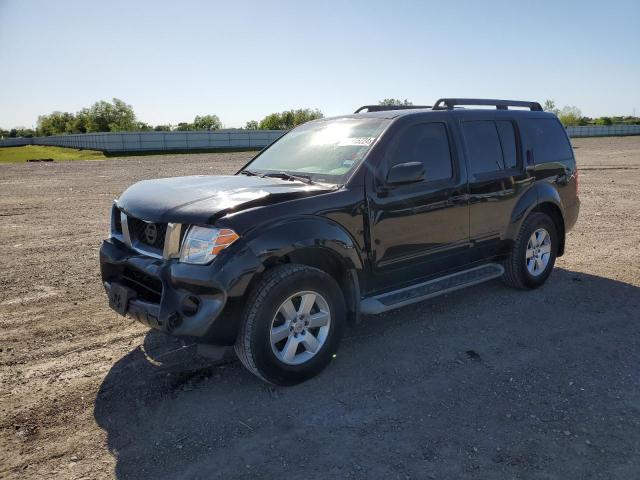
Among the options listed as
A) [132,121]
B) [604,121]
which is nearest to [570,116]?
[604,121]

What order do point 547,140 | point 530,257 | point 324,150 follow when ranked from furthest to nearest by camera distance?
point 547,140 → point 530,257 → point 324,150

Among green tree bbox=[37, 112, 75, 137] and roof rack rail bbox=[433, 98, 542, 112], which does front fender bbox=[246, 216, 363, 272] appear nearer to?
roof rack rail bbox=[433, 98, 542, 112]

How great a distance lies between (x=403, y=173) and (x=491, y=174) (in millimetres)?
1549

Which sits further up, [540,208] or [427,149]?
[427,149]

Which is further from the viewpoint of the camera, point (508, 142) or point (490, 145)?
point (508, 142)

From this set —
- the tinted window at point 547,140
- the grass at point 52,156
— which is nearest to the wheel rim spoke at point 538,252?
the tinted window at point 547,140

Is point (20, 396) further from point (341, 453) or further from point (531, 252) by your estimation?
point (531, 252)

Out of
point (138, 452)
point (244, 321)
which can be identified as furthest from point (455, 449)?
point (138, 452)

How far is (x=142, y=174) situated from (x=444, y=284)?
59.1 ft

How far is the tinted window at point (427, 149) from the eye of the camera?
14.8 feet

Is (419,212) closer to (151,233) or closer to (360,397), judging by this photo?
(360,397)

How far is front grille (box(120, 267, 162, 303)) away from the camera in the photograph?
3.61m

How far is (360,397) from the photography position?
11.9ft

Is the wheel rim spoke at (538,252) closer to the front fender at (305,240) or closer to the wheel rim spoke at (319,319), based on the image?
the front fender at (305,240)
